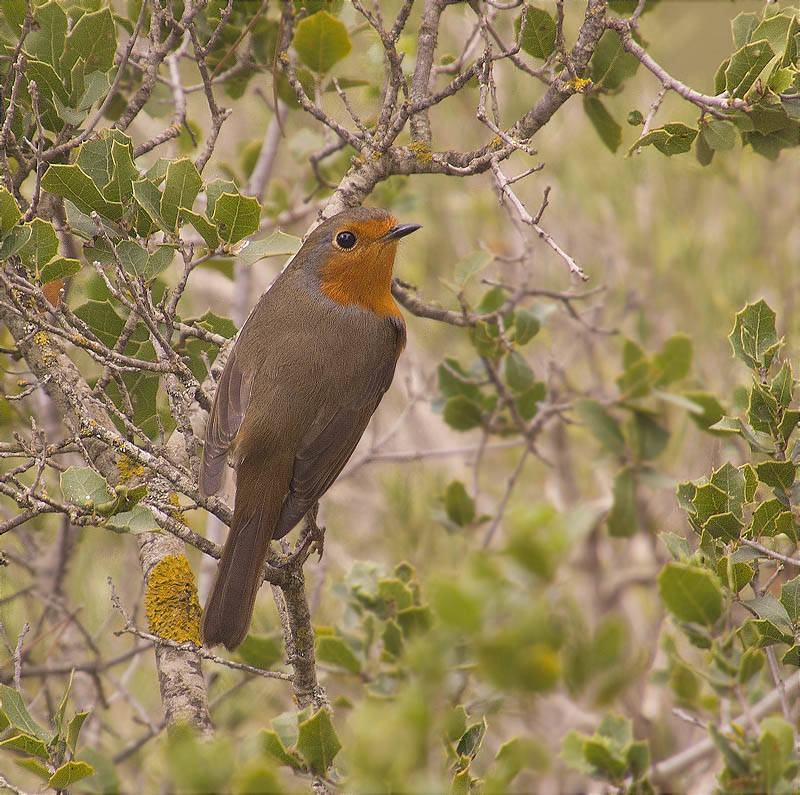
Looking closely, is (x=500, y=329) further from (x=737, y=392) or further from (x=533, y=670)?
(x=533, y=670)

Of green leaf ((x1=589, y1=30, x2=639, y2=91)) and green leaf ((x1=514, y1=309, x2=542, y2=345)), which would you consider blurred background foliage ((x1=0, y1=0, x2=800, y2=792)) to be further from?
green leaf ((x1=589, y1=30, x2=639, y2=91))

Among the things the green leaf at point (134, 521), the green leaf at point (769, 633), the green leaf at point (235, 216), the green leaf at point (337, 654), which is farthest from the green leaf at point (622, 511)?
the green leaf at point (134, 521)

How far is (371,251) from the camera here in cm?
384

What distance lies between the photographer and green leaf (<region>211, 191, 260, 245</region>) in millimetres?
2666

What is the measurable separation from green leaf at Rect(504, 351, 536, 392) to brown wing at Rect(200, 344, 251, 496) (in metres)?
→ 1.15

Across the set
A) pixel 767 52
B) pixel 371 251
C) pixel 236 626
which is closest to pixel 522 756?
pixel 236 626

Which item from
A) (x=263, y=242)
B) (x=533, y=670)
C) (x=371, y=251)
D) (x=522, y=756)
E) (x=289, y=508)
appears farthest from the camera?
(x=371, y=251)

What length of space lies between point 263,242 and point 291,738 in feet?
4.66

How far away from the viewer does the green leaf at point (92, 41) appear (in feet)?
8.98

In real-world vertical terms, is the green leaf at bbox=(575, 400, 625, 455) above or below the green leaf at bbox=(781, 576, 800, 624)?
above

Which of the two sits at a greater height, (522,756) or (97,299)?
(97,299)

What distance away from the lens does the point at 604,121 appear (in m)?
3.32

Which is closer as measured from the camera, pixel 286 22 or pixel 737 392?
pixel 737 392

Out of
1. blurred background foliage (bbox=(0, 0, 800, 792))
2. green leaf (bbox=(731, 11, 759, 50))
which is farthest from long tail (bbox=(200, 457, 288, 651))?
green leaf (bbox=(731, 11, 759, 50))
